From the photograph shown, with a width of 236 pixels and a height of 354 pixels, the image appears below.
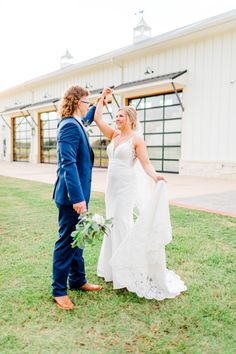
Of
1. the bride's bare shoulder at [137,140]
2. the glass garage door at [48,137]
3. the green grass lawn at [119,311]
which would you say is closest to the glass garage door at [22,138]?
the glass garage door at [48,137]

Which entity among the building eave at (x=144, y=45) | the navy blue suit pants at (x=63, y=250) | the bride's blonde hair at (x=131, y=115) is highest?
the building eave at (x=144, y=45)

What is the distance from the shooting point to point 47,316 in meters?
2.65

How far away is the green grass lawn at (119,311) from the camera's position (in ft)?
7.46

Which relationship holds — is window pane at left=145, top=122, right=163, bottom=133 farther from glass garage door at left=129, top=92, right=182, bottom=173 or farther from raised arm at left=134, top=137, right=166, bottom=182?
raised arm at left=134, top=137, right=166, bottom=182

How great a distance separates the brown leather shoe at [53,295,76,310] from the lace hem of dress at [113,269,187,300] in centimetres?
48

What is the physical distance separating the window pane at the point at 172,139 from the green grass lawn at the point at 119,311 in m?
10.4

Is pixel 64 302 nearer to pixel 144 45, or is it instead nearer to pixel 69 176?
pixel 69 176

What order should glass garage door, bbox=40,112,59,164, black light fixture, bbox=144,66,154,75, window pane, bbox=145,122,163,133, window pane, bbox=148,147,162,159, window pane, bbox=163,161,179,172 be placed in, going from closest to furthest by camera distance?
window pane, bbox=163,161,179,172
black light fixture, bbox=144,66,154,75
window pane, bbox=145,122,163,133
window pane, bbox=148,147,162,159
glass garage door, bbox=40,112,59,164

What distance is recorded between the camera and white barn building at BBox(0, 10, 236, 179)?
12344 mm

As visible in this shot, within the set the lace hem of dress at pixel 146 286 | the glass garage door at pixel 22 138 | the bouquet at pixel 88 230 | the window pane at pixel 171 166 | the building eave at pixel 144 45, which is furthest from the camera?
the glass garage door at pixel 22 138

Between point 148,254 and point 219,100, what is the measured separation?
10.8 m

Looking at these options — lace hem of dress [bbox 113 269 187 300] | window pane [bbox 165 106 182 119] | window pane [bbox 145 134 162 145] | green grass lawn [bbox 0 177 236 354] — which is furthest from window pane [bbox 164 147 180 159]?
lace hem of dress [bbox 113 269 187 300]

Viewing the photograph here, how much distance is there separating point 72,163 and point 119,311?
1.27m

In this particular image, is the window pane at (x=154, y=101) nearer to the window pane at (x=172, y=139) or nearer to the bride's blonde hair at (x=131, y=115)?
the window pane at (x=172, y=139)
